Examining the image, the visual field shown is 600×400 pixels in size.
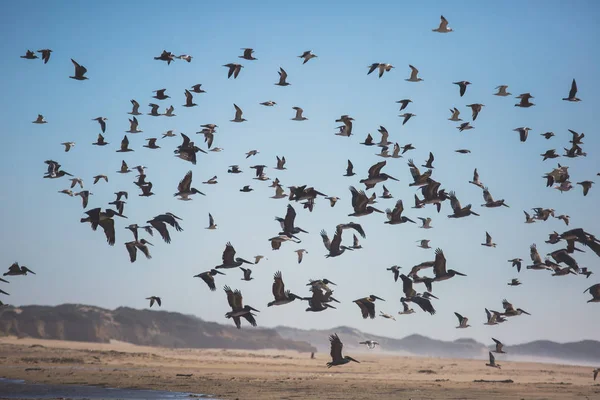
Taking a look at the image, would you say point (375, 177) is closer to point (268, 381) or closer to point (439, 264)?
point (439, 264)

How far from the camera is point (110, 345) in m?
77.6

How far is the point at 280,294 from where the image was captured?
25.0 metres

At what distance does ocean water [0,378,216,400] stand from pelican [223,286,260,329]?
5.53 meters

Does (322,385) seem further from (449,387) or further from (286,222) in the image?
(286,222)

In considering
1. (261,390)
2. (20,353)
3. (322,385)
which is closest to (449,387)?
(322,385)

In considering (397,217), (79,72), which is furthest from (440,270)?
(79,72)

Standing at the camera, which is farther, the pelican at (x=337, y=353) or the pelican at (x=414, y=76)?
the pelican at (x=414, y=76)

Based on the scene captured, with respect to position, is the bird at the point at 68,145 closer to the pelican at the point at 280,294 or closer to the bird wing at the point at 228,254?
the bird wing at the point at 228,254

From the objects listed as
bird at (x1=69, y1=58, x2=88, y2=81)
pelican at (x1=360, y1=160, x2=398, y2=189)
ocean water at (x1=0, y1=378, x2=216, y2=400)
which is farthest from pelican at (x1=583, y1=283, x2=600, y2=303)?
bird at (x1=69, y1=58, x2=88, y2=81)

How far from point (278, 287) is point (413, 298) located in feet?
20.4

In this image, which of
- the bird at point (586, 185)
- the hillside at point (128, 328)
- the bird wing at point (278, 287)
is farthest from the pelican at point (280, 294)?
the hillside at point (128, 328)

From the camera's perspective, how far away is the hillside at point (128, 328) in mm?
78188

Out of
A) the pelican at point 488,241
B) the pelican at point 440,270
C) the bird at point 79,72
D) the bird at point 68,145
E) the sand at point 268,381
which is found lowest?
the sand at point 268,381

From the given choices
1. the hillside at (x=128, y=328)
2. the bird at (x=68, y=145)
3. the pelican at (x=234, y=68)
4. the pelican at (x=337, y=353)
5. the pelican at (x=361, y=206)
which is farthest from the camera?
the hillside at (x=128, y=328)
